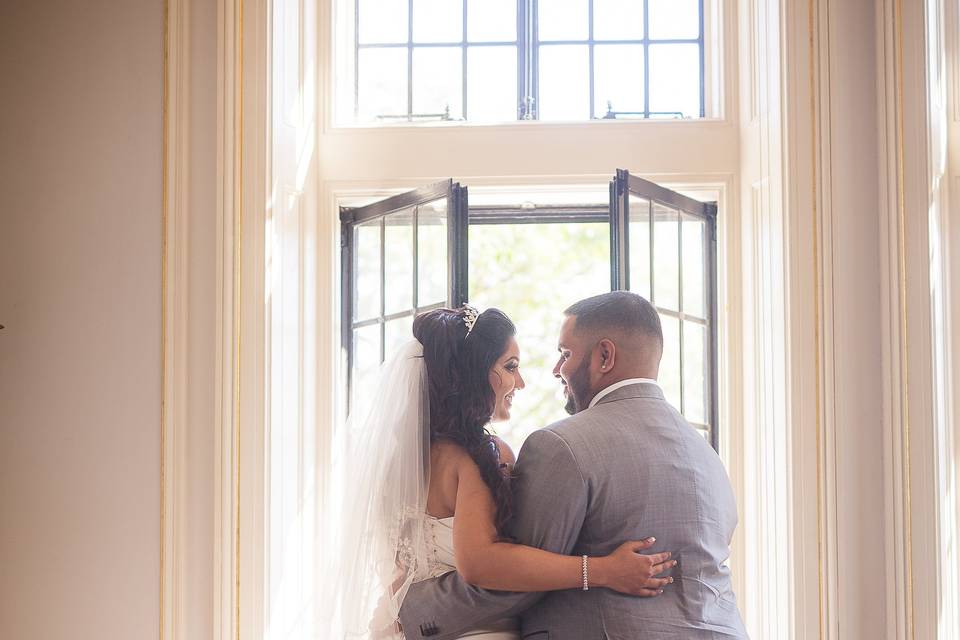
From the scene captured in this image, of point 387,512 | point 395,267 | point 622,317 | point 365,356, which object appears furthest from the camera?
point 365,356

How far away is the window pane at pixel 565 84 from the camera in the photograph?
3982mm

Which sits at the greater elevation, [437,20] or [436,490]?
[437,20]

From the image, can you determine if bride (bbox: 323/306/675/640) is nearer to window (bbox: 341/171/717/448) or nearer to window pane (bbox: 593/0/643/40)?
window (bbox: 341/171/717/448)

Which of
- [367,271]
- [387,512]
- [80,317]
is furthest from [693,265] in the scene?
[80,317]

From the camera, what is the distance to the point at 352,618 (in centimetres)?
263

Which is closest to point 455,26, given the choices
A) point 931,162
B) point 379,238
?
point 379,238

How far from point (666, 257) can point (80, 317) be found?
2251 mm

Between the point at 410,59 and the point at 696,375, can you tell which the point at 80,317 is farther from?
the point at 696,375

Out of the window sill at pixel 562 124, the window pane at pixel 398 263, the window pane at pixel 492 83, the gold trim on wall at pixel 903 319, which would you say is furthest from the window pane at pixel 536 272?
the gold trim on wall at pixel 903 319

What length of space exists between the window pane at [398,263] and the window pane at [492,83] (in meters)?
0.70

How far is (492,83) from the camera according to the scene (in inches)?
158

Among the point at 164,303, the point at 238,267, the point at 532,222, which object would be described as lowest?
the point at 164,303

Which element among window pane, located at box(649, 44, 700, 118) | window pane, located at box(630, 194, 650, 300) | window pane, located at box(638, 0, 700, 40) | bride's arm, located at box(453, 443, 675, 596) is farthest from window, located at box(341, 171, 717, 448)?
bride's arm, located at box(453, 443, 675, 596)

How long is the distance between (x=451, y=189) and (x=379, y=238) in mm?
534
